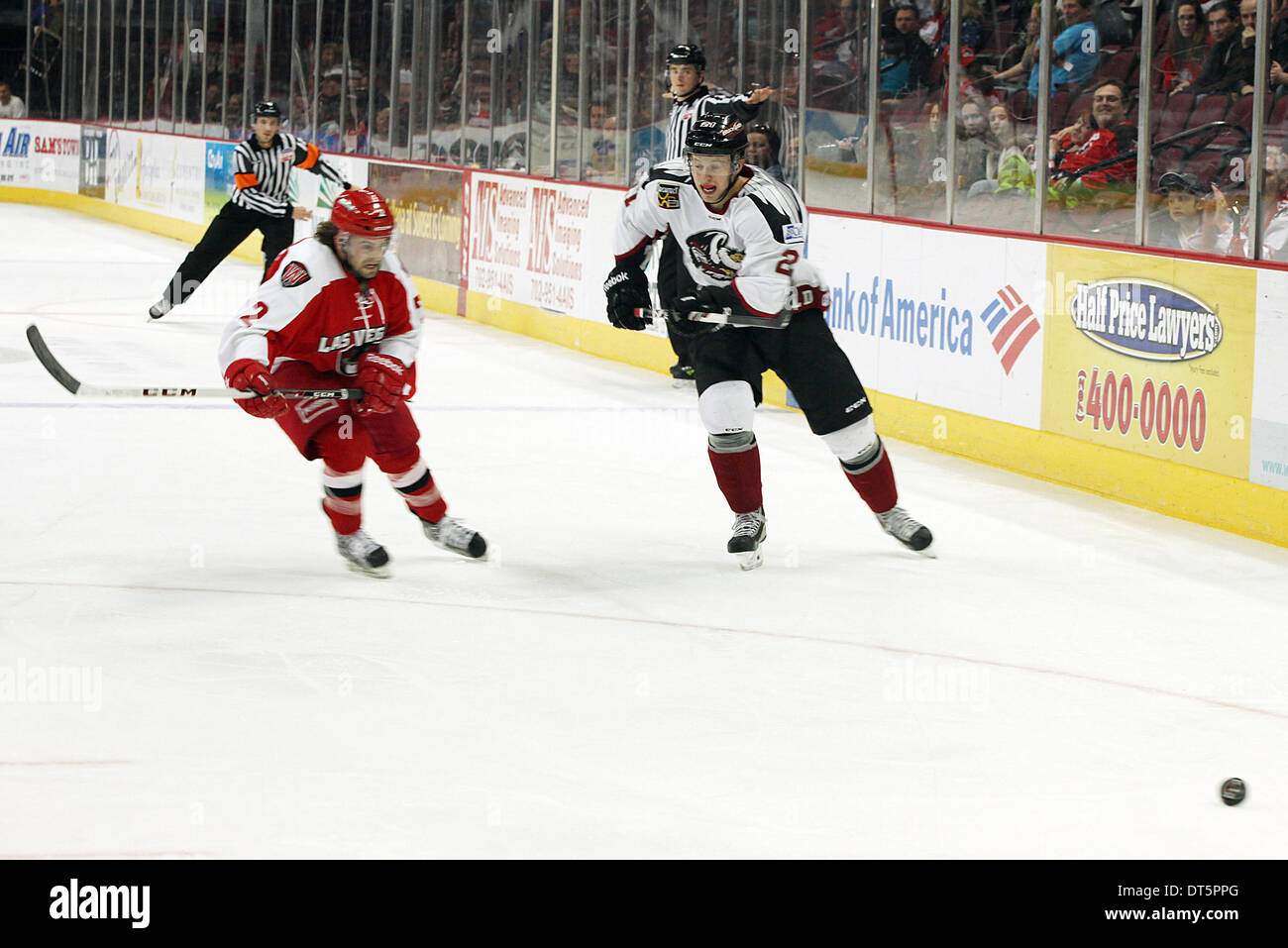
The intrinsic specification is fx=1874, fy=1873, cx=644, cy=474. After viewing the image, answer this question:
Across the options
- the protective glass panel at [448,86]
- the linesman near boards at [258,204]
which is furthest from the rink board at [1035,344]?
the protective glass panel at [448,86]

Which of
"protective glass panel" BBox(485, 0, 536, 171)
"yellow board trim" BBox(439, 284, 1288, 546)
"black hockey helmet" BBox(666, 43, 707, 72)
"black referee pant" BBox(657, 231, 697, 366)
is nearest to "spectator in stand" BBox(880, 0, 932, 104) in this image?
"black hockey helmet" BBox(666, 43, 707, 72)

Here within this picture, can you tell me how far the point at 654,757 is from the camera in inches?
148

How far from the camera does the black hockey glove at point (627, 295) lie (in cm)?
570

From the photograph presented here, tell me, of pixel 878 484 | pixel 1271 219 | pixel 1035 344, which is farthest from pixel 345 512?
pixel 1271 219

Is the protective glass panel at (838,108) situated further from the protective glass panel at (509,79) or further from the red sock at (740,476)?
the protective glass panel at (509,79)

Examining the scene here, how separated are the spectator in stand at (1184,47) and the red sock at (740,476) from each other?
2.33m

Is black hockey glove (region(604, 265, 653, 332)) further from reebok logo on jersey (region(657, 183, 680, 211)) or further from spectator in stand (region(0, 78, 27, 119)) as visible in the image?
spectator in stand (region(0, 78, 27, 119))

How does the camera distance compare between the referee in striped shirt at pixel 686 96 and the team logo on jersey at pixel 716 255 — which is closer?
the team logo on jersey at pixel 716 255

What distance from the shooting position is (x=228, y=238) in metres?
11.7

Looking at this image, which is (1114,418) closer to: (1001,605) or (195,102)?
(1001,605)

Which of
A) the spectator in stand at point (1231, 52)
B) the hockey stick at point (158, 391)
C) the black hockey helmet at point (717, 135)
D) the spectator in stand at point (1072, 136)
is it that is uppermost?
the spectator in stand at point (1231, 52)

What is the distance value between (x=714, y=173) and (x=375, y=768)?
2.41 metres

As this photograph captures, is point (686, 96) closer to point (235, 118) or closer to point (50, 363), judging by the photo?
point (50, 363)
